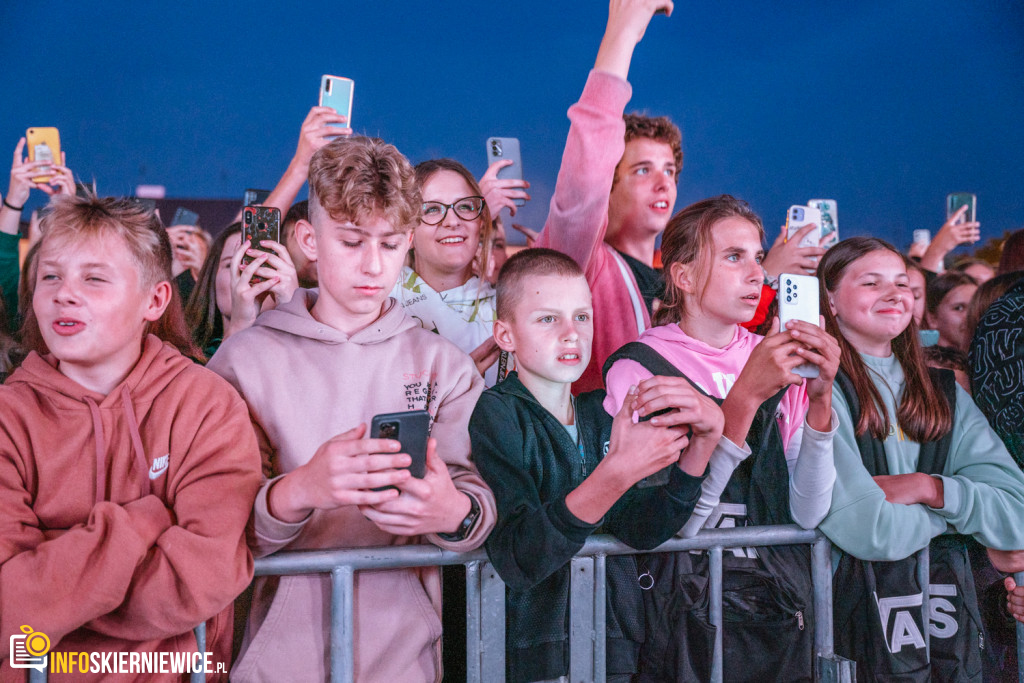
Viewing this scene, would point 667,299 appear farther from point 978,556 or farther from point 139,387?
point 139,387

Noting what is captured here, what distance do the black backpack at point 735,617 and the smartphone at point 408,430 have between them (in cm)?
81

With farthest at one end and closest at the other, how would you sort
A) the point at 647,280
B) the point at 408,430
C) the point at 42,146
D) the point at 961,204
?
the point at 961,204
the point at 42,146
the point at 647,280
the point at 408,430

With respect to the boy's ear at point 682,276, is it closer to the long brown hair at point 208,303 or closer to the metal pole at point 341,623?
the metal pole at point 341,623

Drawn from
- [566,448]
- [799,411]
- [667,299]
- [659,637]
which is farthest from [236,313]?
[799,411]

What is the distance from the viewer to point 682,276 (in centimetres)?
239

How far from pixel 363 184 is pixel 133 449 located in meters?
0.81

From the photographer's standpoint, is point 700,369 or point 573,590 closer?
point 573,590

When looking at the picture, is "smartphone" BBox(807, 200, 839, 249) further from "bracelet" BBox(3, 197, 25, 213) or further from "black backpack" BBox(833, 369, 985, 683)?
"bracelet" BBox(3, 197, 25, 213)

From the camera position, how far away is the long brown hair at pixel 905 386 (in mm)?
2262

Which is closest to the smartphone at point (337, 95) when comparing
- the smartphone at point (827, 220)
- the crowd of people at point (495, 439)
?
the crowd of people at point (495, 439)

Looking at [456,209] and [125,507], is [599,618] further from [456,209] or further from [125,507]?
[456,209]

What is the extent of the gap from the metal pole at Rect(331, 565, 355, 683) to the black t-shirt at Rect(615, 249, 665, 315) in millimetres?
1545

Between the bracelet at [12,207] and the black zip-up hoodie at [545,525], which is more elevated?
the bracelet at [12,207]

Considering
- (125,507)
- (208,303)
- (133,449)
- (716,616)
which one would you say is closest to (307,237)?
(133,449)
